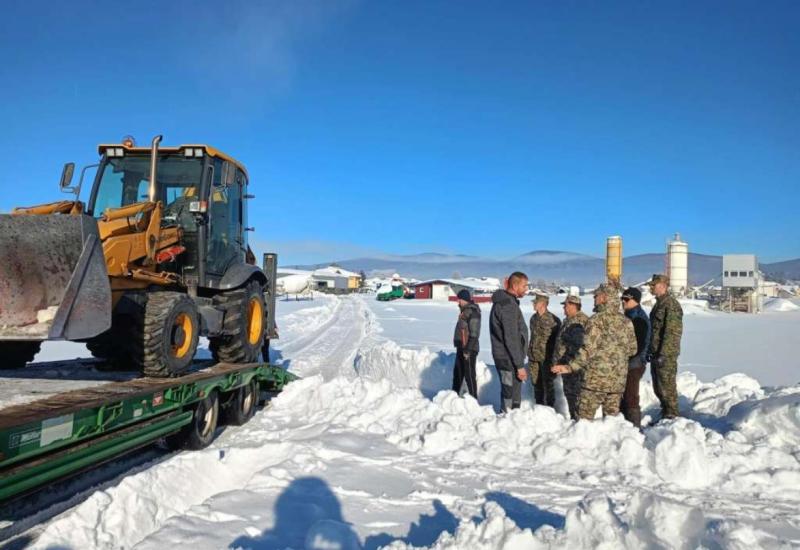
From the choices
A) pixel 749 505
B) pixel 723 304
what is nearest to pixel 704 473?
pixel 749 505

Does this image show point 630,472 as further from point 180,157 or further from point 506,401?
point 180,157

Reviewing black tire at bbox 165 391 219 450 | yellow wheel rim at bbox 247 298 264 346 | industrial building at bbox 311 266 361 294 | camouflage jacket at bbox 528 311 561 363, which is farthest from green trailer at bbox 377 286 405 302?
black tire at bbox 165 391 219 450

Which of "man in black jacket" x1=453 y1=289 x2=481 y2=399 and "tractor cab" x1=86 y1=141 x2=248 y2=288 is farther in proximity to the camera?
"man in black jacket" x1=453 y1=289 x2=481 y2=399

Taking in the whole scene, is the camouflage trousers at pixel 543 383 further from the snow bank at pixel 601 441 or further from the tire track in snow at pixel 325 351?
the tire track in snow at pixel 325 351

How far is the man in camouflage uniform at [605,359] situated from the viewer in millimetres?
5359

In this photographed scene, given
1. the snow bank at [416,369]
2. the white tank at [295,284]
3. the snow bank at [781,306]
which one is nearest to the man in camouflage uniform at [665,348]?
the snow bank at [416,369]

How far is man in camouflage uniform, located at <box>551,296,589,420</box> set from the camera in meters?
6.28

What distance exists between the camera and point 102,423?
150 inches

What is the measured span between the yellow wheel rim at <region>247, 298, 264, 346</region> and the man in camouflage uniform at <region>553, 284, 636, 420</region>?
13.9 ft

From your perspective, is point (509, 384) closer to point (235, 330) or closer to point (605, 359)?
point (605, 359)

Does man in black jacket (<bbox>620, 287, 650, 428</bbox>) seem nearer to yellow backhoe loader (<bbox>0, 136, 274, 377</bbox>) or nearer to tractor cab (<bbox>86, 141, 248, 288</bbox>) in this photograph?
yellow backhoe loader (<bbox>0, 136, 274, 377</bbox>)

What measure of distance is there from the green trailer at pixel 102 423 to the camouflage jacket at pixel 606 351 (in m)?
3.69

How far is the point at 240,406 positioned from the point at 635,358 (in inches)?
179

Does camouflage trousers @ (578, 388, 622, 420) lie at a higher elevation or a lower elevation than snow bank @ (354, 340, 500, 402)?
higher
